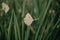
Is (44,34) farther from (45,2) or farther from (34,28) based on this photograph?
(45,2)

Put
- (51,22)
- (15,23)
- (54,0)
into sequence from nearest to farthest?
(15,23) < (51,22) < (54,0)

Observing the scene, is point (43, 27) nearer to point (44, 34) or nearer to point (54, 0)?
point (44, 34)

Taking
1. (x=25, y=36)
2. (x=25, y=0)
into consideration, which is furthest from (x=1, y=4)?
(x=25, y=36)

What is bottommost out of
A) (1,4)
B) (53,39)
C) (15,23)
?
(53,39)

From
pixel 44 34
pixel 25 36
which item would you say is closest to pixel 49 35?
pixel 44 34

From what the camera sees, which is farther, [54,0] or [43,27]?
[54,0]

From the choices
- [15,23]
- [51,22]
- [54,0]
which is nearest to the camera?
[15,23]

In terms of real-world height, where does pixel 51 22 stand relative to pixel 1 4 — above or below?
below
